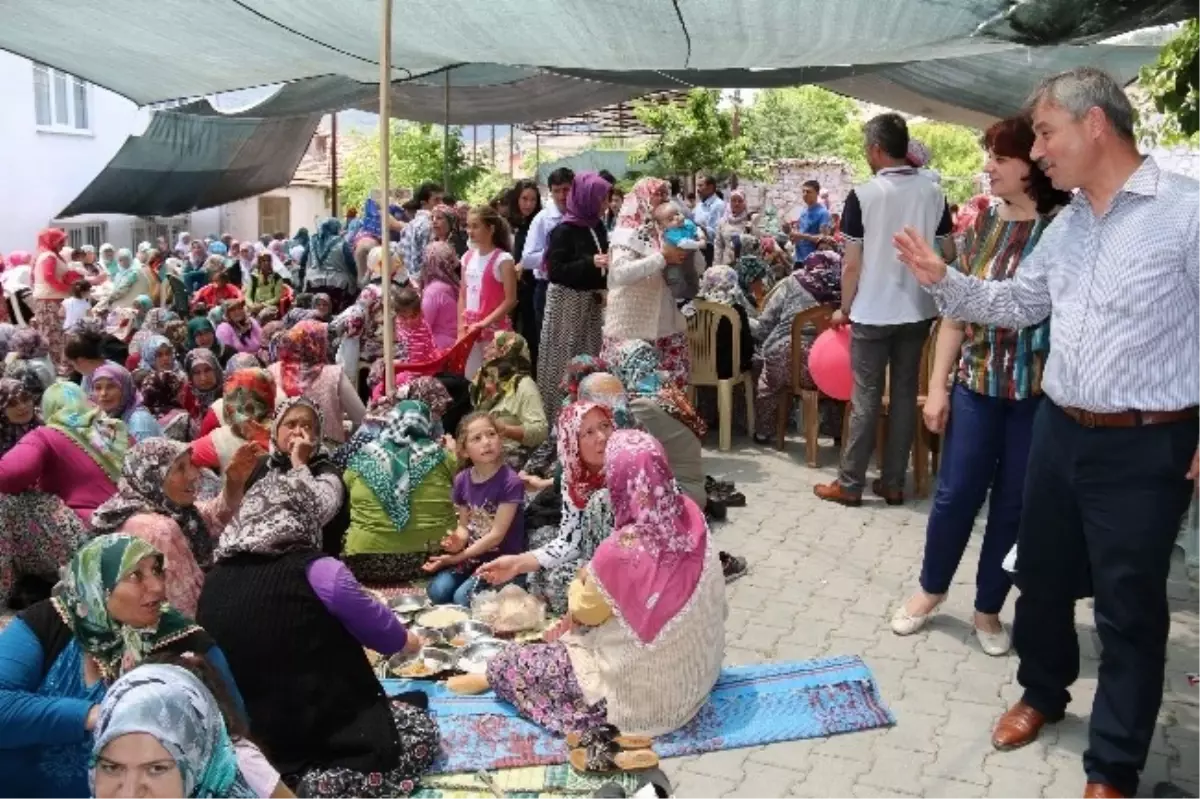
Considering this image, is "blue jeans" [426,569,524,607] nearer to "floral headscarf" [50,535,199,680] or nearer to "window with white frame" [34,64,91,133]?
"floral headscarf" [50,535,199,680]

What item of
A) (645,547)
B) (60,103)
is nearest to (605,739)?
(645,547)

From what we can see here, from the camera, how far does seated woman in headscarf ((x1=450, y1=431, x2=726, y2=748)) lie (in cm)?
349

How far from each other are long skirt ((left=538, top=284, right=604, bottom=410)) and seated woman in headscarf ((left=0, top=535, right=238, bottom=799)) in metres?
4.25

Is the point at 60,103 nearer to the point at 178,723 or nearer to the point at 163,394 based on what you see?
the point at 163,394

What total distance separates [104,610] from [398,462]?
7.27 ft

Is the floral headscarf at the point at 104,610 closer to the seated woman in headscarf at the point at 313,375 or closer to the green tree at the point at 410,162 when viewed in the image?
the seated woman in headscarf at the point at 313,375

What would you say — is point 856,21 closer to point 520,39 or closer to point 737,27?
point 737,27

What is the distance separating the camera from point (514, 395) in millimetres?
5949

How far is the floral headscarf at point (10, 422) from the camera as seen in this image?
487cm

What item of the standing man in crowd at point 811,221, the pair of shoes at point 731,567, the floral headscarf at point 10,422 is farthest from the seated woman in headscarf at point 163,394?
the standing man in crowd at point 811,221

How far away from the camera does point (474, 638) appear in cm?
433

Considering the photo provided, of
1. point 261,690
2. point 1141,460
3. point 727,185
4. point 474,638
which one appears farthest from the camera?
point 727,185

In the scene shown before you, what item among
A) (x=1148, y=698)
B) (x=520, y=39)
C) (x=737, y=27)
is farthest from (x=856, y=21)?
(x=1148, y=698)

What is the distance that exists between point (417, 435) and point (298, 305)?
4.65m
